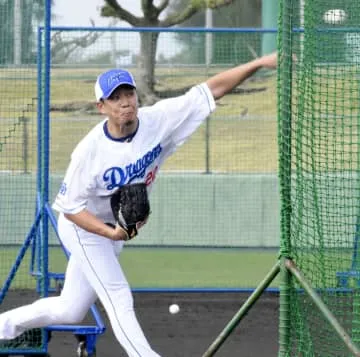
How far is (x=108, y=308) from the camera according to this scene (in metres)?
6.88

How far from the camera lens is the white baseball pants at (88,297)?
6781 mm

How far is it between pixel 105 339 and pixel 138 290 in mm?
1508

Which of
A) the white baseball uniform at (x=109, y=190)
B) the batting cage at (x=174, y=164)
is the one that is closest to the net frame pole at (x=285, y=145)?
the white baseball uniform at (x=109, y=190)

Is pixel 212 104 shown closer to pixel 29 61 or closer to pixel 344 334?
pixel 344 334

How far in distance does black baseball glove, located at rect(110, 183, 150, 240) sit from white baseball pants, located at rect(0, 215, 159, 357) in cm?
37

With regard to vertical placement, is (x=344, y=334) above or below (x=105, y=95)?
below

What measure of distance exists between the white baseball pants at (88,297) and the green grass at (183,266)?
3852 mm

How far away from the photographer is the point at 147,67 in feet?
44.9

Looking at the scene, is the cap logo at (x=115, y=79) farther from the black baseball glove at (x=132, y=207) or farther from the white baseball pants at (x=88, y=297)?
the white baseball pants at (x=88, y=297)

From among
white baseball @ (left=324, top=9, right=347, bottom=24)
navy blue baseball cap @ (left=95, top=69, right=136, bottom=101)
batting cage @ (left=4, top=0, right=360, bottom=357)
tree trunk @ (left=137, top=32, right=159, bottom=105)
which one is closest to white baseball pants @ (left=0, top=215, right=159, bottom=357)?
batting cage @ (left=4, top=0, right=360, bottom=357)

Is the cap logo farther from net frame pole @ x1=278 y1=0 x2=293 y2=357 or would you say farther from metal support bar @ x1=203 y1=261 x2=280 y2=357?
metal support bar @ x1=203 y1=261 x2=280 y2=357

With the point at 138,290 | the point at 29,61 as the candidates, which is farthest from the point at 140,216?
the point at 29,61

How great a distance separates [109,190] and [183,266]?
630 centimetres

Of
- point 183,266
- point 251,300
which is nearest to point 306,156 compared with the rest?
Answer: point 251,300
